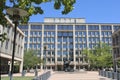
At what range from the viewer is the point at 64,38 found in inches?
4119

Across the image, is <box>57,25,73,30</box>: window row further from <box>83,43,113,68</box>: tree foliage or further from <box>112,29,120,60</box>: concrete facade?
<box>112,29,120,60</box>: concrete facade

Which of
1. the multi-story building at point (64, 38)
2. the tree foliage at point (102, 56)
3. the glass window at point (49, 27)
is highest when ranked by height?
the glass window at point (49, 27)

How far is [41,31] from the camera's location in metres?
103

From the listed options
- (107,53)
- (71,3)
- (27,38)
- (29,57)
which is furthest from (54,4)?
(27,38)

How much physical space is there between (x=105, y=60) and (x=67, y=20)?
113ft

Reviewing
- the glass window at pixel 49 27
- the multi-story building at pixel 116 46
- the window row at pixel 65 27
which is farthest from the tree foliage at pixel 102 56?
the glass window at pixel 49 27

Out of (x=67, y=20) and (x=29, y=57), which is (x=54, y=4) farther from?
(x=67, y=20)

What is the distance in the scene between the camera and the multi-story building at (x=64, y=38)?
333ft

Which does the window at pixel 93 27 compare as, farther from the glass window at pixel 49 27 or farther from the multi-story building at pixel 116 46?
the multi-story building at pixel 116 46

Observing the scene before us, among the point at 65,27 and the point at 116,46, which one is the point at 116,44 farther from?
the point at 65,27

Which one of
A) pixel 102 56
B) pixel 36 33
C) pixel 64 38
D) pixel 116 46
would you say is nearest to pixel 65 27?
pixel 64 38

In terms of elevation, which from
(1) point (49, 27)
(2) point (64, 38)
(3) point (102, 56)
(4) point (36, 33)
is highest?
(1) point (49, 27)

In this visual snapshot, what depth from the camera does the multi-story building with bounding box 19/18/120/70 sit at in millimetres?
101562

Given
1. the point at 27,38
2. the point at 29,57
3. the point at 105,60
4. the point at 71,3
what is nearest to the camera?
the point at 71,3
